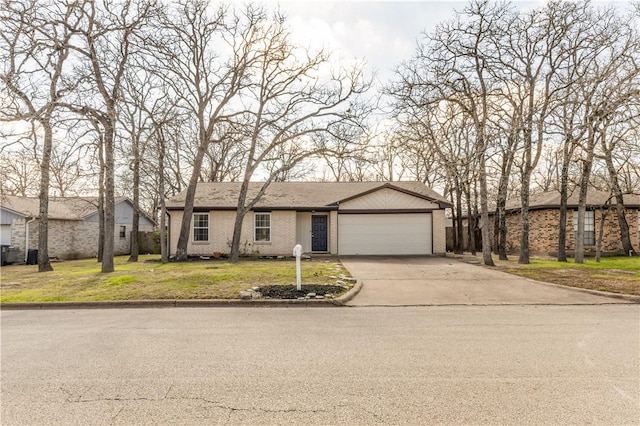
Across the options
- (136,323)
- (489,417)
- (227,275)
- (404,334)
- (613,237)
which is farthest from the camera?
(613,237)

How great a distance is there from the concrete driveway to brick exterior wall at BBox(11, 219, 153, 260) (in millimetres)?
20651

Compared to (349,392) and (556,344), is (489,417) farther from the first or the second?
(556,344)

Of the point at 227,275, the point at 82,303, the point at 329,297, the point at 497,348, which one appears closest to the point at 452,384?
the point at 497,348

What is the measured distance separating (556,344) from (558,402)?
2.36 m

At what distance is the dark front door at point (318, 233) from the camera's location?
23.2m

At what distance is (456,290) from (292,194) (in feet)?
48.9

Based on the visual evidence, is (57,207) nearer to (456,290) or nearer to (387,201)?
(387,201)

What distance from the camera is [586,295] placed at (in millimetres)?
10266

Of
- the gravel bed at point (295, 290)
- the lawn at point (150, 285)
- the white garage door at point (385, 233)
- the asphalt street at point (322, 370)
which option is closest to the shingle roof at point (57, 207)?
the lawn at point (150, 285)

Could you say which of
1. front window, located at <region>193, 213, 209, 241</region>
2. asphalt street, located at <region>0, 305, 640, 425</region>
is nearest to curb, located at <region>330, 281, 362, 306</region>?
asphalt street, located at <region>0, 305, 640, 425</region>

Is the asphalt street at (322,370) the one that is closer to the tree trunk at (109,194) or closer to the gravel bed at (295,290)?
the gravel bed at (295,290)

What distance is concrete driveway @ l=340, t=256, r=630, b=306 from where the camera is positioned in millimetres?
9719

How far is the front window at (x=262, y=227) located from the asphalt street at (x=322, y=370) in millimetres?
14801

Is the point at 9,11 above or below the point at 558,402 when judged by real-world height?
above
